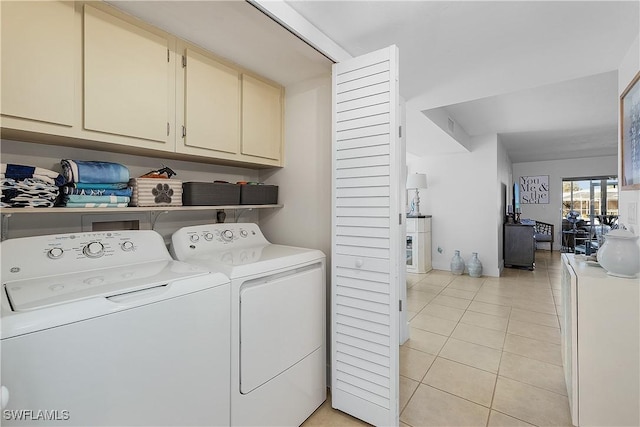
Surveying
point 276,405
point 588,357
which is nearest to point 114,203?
point 276,405

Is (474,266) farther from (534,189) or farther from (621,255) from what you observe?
(534,189)

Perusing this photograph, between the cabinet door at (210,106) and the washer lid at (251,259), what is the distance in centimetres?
62

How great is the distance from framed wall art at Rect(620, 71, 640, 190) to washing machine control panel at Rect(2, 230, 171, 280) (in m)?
2.77

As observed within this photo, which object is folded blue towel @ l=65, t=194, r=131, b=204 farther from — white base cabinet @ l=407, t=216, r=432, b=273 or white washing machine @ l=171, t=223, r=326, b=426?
white base cabinet @ l=407, t=216, r=432, b=273

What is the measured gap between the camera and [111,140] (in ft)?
4.61

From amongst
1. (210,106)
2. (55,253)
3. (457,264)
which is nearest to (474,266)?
(457,264)

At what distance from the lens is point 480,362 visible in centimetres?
233

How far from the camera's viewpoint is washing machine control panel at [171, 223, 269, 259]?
1753 mm

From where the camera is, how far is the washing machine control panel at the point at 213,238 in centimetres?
175

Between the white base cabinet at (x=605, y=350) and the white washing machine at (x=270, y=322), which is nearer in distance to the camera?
the white washing machine at (x=270, y=322)

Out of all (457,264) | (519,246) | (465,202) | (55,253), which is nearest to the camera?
(55,253)

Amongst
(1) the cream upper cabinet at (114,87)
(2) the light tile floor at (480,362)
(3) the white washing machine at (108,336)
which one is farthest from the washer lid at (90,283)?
(2) the light tile floor at (480,362)

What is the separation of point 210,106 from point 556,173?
29.4ft

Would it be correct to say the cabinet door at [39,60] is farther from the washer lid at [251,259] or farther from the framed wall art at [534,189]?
the framed wall art at [534,189]
